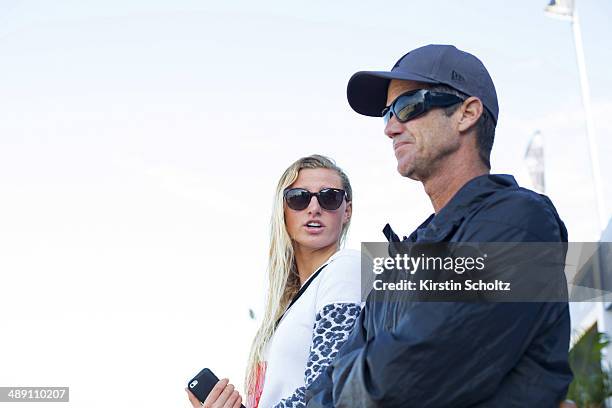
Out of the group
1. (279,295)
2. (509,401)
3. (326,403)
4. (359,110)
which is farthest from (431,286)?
(279,295)

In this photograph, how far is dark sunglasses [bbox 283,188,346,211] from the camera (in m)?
3.72

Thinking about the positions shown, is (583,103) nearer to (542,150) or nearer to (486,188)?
(542,150)

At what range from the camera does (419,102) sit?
2.72m

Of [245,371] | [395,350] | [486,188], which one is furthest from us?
[245,371]

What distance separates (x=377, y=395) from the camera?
202cm

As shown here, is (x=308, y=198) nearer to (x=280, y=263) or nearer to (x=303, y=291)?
(x=280, y=263)

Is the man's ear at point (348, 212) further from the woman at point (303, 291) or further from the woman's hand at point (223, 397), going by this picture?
the woman's hand at point (223, 397)

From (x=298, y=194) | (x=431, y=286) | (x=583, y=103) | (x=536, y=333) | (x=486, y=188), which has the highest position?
(x=583, y=103)

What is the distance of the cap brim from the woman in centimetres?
62

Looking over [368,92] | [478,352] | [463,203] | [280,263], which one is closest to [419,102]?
[368,92]

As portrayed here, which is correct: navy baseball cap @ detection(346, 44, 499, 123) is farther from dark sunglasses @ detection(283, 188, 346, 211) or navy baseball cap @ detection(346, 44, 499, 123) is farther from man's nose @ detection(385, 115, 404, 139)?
dark sunglasses @ detection(283, 188, 346, 211)

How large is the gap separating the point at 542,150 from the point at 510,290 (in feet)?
72.1

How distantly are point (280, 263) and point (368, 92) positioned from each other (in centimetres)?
104

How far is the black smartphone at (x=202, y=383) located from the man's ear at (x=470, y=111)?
56.4 inches
